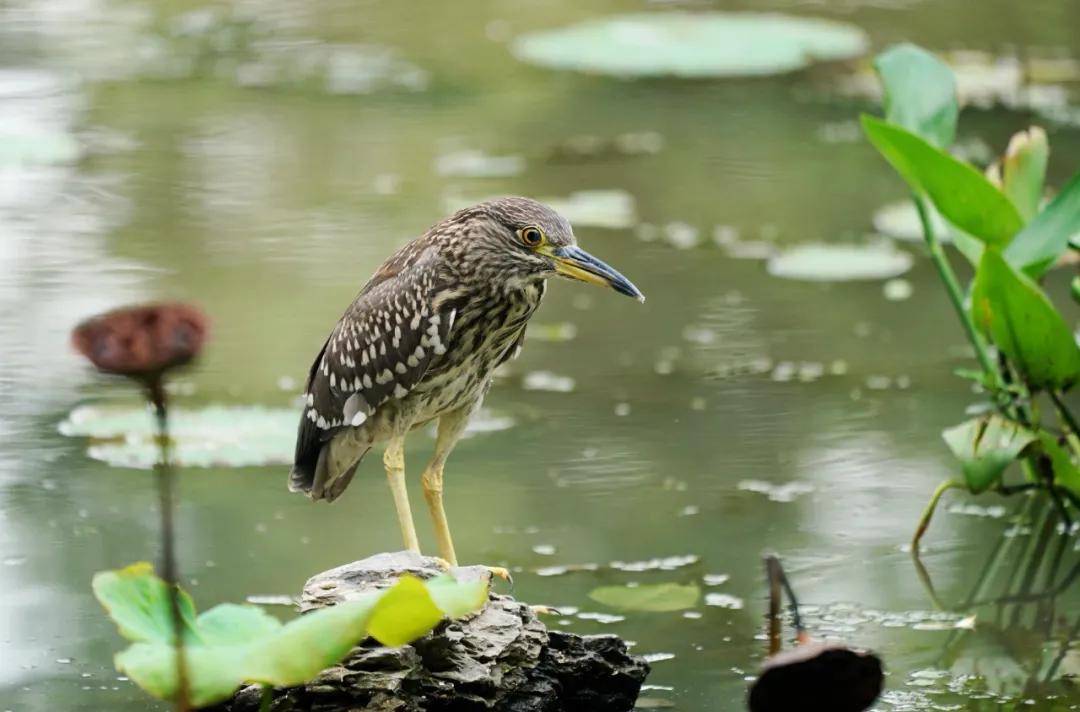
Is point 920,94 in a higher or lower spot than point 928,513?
higher

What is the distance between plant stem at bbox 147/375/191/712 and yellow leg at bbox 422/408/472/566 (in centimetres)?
179

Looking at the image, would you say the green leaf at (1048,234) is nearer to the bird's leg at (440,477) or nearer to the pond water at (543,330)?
the pond water at (543,330)

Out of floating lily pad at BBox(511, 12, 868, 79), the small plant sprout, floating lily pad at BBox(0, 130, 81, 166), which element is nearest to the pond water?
floating lily pad at BBox(0, 130, 81, 166)

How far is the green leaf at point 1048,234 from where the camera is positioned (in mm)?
5105

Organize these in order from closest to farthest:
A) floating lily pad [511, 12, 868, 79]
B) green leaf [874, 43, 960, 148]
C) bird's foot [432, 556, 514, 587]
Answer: bird's foot [432, 556, 514, 587], green leaf [874, 43, 960, 148], floating lily pad [511, 12, 868, 79]

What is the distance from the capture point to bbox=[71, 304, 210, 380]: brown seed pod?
8.55 ft

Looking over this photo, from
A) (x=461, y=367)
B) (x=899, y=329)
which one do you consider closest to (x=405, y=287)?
(x=461, y=367)

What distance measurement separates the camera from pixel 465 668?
4.25 meters

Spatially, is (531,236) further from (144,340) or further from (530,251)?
Answer: (144,340)

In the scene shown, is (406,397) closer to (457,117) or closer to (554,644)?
(554,644)

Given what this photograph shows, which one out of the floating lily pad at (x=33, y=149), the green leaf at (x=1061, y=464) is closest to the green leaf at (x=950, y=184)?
the green leaf at (x=1061, y=464)

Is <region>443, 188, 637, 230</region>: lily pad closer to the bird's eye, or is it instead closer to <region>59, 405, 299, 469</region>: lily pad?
<region>59, 405, 299, 469</region>: lily pad

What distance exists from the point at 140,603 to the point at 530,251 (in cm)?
187

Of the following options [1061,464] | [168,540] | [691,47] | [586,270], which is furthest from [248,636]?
[691,47]
